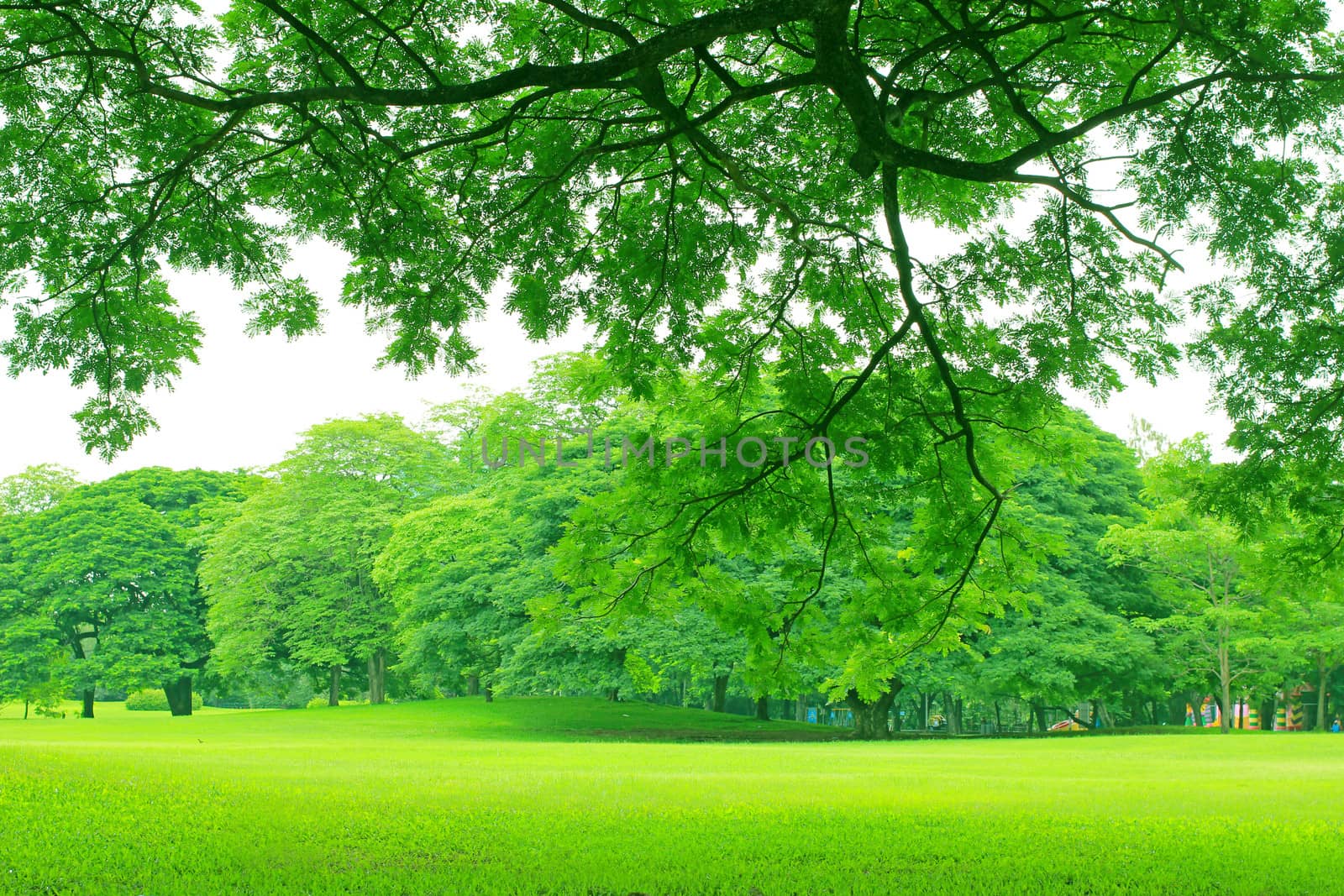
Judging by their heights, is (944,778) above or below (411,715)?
above

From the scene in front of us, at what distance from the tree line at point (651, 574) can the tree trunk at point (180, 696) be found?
12 centimetres

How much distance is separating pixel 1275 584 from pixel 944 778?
17.8ft

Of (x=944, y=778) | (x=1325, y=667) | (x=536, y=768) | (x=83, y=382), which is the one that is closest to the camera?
(x=83, y=382)

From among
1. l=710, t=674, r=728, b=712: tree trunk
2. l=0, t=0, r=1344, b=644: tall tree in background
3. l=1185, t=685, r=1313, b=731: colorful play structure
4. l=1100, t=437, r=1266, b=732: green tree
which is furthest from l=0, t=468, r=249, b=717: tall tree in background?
l=1185, t=685, r=1313, b=731: colorful play structure

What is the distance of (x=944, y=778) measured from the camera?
505 inches

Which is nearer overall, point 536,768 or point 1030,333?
point 1030,333

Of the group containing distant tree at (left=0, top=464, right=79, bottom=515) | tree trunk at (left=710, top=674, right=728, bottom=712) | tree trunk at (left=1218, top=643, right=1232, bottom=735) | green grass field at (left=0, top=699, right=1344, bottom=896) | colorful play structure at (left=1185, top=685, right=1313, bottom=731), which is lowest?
colorful play structure at (left=1185, top=685, right=1313, bottom=731)

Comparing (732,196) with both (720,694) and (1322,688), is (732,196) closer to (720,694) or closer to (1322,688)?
(720,694)

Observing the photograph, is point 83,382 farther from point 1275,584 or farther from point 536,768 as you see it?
point 1275,584

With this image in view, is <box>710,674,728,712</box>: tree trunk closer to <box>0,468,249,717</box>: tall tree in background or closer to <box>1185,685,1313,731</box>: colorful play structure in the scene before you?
<box>1185,685,1313,731</box>: colorful play structure

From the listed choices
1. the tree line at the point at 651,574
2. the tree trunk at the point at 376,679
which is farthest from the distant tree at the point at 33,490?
the tree trunk at the point at 376,679

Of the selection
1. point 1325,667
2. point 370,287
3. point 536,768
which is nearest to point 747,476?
point 370,287

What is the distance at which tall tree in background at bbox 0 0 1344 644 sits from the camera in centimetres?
717

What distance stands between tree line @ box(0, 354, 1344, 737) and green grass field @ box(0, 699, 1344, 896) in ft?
4.91
